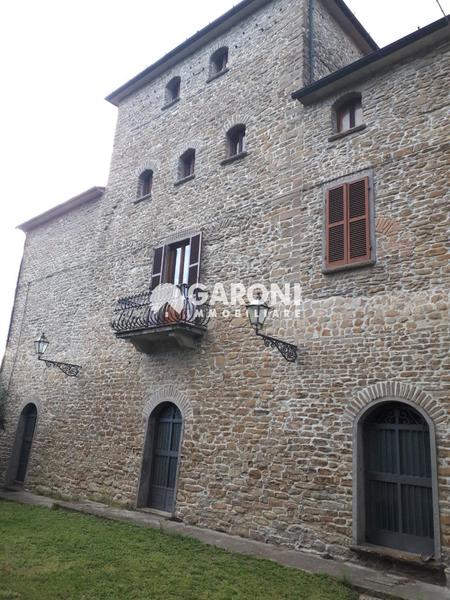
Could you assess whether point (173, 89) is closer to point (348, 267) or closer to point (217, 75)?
point (217, 75)

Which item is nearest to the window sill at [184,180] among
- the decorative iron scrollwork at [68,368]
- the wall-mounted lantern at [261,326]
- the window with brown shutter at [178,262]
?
the window with brown shutter at [178,262]

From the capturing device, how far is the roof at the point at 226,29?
1208 cm

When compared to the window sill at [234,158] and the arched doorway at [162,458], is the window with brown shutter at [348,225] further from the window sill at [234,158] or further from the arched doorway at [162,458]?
the arched doorway at [162,458]

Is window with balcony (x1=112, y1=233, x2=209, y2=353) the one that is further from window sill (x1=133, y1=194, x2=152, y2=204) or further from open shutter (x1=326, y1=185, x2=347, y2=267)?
open shutter (x1=326, y1=185, x2=347, y2=267)

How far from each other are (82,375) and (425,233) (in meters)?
9.42

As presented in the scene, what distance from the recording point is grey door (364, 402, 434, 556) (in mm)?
6691

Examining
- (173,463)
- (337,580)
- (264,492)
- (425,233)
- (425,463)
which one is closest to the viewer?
(337,580)

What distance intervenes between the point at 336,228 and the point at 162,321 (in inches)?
169

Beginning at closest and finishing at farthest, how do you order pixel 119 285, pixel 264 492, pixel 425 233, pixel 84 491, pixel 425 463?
pixel 425 463 → pixel 425 233 → pixel 264 492 → pixel 84 491 → pixel 119 285

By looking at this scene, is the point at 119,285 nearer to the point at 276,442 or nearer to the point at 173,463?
the point at 173,463

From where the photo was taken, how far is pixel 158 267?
1170cm

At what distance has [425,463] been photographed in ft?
22.3

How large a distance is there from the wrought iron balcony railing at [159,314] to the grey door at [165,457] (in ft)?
6.27

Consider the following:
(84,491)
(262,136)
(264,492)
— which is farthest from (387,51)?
(84,491)
